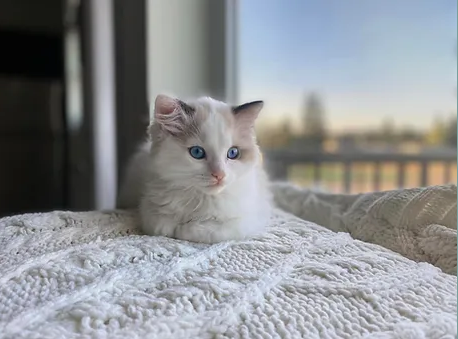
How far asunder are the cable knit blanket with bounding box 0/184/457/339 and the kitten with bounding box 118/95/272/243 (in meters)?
0.05

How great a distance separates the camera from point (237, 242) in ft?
2.75

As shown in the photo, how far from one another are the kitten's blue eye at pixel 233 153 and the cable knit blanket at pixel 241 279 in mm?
157

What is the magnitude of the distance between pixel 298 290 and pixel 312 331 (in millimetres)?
99

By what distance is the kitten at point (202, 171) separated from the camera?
2.87 feet

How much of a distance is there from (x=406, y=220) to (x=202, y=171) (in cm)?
38

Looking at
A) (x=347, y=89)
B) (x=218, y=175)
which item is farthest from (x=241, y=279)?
(x=347, y=89)

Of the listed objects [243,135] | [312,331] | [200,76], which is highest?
[200,76]

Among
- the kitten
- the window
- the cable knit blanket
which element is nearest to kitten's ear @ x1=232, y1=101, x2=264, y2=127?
the kitten

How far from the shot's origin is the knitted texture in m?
0.77

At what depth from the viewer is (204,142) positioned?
34.4 inches

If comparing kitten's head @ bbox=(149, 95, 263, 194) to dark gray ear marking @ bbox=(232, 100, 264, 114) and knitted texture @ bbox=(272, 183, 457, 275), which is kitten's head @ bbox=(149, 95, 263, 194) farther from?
knitted texture @ bbox=(272, 183, 457, 275)

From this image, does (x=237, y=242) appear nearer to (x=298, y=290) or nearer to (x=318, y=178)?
(x=298, y=290)

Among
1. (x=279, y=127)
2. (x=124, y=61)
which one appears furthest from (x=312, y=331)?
(x=124, y=61)

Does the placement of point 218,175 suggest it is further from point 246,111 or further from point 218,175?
point 246,111
